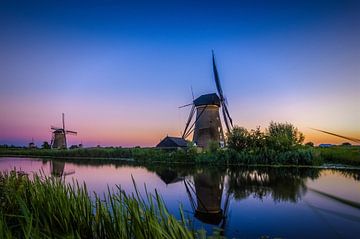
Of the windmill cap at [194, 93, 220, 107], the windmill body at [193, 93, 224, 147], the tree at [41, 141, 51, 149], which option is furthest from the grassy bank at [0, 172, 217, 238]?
the tree at [41, 141, 51, 149]

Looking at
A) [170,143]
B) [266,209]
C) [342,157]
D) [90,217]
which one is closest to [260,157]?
[342,157]

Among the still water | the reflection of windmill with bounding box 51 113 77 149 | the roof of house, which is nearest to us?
the still water

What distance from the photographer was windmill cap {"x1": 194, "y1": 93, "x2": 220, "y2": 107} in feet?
95.3

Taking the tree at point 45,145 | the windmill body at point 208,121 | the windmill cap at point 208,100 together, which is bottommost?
the tree at point 45,145

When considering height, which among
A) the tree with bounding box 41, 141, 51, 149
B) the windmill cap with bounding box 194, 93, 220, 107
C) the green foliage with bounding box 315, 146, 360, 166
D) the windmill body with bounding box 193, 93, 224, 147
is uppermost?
the windmill cap with bounding box 194, 93, 220, 107

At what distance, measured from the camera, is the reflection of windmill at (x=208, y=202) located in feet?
22.3

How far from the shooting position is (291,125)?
30.0 meters

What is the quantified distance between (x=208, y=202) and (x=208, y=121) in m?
20.4

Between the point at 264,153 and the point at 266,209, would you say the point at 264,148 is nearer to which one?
the point at 264,153

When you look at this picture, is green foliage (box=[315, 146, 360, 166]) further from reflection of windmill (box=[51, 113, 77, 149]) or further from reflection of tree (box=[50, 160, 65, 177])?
reflection of windmill (box=[51, 113, 77, 149])

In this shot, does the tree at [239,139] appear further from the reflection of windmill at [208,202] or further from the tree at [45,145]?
the tree at [45,145]

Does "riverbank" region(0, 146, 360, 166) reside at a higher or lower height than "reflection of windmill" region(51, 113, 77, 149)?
lower

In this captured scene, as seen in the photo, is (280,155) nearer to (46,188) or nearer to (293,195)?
(293,195)

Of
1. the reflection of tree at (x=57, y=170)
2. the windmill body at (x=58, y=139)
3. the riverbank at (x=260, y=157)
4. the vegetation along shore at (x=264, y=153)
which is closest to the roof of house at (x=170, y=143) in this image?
the riverbank at (x=260, y=157)
